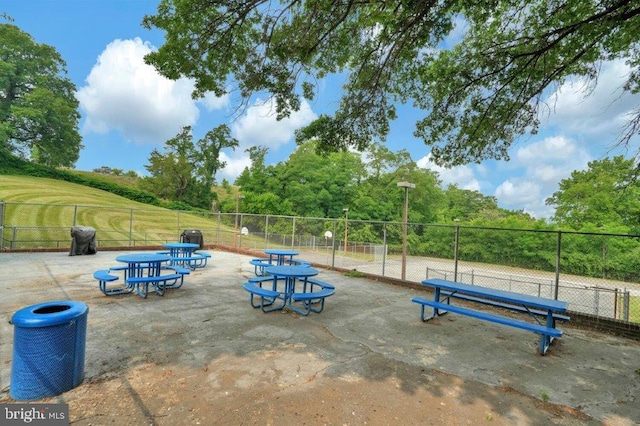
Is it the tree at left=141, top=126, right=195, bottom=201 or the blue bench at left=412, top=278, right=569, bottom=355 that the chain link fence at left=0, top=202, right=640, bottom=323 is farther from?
the tree at left=141, top=126, right=195, bottom=201

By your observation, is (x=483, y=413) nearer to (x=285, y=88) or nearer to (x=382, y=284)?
(x=382, y=284)

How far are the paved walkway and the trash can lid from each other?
70cm

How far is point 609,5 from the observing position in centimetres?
515

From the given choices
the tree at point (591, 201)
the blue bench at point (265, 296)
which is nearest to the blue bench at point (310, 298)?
the blue bench at point (265, 296)

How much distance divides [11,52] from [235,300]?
163 feet

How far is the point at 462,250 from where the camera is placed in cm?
1289

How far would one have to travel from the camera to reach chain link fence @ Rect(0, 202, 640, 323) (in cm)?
919

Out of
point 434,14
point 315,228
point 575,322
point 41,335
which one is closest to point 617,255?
point 575,322

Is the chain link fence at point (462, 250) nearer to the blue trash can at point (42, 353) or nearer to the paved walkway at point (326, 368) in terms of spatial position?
the paved walkway at point (326, 368)

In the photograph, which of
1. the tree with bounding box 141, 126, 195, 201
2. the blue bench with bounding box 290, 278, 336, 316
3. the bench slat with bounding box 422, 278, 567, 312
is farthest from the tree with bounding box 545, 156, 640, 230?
the tree with bounding box 141, 126, 195, 201

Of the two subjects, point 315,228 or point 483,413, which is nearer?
point 483,413

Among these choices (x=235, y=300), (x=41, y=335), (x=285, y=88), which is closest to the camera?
(x=41, y=335)

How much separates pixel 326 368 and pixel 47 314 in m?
2.80

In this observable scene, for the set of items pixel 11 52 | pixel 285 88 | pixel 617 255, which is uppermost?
pixel 11 52
